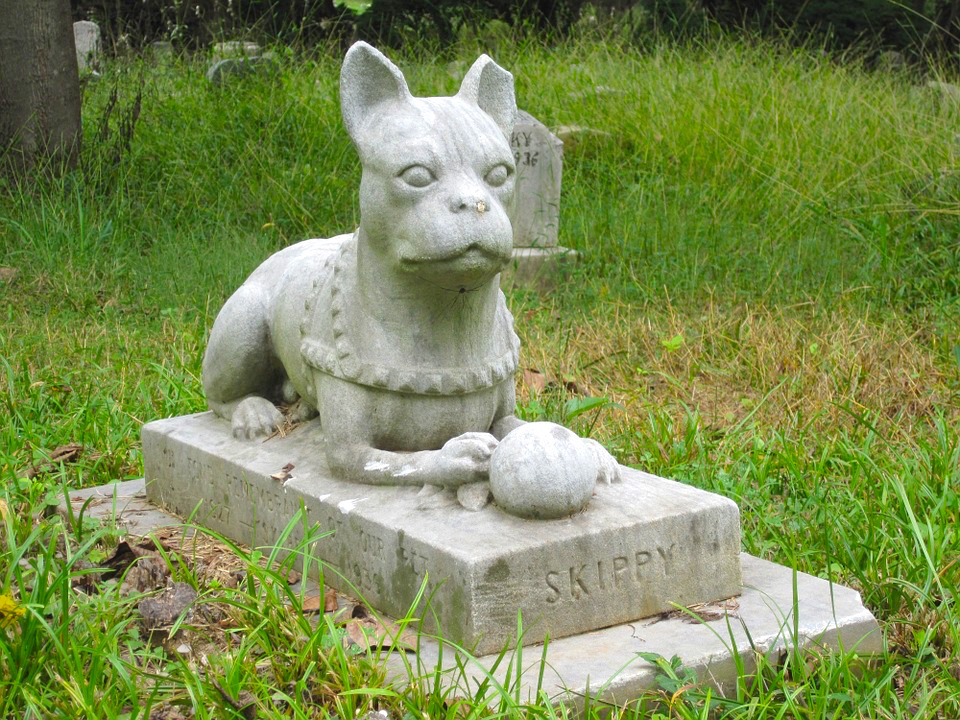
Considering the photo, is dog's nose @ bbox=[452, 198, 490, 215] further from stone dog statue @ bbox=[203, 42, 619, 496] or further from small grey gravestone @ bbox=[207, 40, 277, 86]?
small grey gravestone @ bbox=[207, 40, 277, 86]

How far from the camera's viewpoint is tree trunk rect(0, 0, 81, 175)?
7.71 meters

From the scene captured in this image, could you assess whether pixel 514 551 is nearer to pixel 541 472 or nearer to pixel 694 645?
pixel 541 472

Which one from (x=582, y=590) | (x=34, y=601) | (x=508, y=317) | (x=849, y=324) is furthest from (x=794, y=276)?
(x=34, y=601)

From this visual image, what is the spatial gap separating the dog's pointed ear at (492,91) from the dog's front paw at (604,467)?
33.8 inches

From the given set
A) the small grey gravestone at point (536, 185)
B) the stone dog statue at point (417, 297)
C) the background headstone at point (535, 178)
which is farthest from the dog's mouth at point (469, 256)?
the background headstone at point (535, 178)

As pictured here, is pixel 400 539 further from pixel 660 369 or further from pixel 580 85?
pixel 580 85

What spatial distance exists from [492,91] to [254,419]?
1272mm

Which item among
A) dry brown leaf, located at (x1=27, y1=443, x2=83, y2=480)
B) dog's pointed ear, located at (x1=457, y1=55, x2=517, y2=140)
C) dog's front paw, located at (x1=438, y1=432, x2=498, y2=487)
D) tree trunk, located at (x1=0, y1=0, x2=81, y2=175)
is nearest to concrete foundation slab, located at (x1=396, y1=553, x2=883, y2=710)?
dog's front paw, located at (x1=438, y1=432, x2=498, y2=487)

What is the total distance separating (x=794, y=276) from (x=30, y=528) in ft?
15.5

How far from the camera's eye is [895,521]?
3508 mm

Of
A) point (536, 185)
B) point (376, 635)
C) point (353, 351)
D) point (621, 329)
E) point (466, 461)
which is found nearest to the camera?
point (376, 635)

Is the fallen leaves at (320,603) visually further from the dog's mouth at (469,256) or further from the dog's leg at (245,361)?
the dog's mouth at (469,256)

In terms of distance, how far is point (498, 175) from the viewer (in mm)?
2930

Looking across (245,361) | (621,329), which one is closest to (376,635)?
(245,361)
